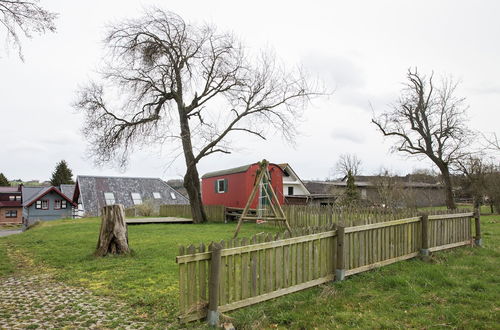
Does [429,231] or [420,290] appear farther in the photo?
[429,231]

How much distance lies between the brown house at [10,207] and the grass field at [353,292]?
59.3 metres

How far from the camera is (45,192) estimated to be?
48.0m

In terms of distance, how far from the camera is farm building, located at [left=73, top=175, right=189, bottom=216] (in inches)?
1633

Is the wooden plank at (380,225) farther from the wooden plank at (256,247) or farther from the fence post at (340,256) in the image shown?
the wooden plank at (256,247)

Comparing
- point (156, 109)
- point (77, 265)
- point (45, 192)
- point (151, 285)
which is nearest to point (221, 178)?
point (156, 109)

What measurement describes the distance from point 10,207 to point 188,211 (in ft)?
154

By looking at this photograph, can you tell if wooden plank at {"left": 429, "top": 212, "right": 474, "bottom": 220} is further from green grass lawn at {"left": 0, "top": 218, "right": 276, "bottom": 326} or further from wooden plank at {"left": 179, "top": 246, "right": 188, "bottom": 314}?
wooden plank at {"left": 179, "top": 246, "right": 188, "bottom": 314}

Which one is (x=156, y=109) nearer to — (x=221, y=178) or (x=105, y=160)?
(x=105, y=160)

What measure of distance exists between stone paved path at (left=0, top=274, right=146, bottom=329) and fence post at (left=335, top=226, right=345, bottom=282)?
132 inches

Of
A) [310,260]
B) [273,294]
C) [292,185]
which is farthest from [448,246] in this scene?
[292,185]

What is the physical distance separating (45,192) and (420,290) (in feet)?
167

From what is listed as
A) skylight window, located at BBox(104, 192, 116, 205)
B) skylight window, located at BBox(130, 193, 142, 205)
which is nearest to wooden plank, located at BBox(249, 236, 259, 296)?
skylight window, located at BBox(104, 192, 116, 205)

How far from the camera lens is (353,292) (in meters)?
5.92

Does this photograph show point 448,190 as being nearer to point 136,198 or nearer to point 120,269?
point 120,269
